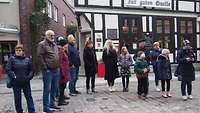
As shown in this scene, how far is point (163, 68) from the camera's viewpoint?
12.5 metres

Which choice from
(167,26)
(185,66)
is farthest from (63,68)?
(167,26)

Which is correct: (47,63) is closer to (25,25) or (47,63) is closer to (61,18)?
(25,25)

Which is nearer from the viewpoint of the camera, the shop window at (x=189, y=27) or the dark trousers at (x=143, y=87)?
the dark trousers at (x=143, y=87)

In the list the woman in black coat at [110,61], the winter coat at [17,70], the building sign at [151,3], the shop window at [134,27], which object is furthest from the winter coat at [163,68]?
the shop window at [134,27]

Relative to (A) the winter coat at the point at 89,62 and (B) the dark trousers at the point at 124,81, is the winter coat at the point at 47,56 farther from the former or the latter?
(B) the dark trousers at the point at 124,81

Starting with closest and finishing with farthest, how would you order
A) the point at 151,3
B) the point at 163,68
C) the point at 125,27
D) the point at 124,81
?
the point at 163,68 < the point at 124,81 < the point at 125,27 < the point at 151,3

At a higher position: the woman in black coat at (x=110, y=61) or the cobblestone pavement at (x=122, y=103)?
the woman in black coat at (x=110, y=61)

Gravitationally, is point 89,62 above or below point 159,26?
below

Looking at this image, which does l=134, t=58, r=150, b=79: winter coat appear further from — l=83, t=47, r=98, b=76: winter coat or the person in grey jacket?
the person in grey jacket

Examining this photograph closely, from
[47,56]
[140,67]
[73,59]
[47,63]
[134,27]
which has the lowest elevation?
[140,67]

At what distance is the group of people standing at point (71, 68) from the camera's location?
9.28 meters

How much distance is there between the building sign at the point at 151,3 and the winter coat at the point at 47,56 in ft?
68.7

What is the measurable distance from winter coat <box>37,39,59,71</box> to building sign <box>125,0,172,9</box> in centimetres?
2093

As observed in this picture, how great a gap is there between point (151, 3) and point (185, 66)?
19872 millimetres
